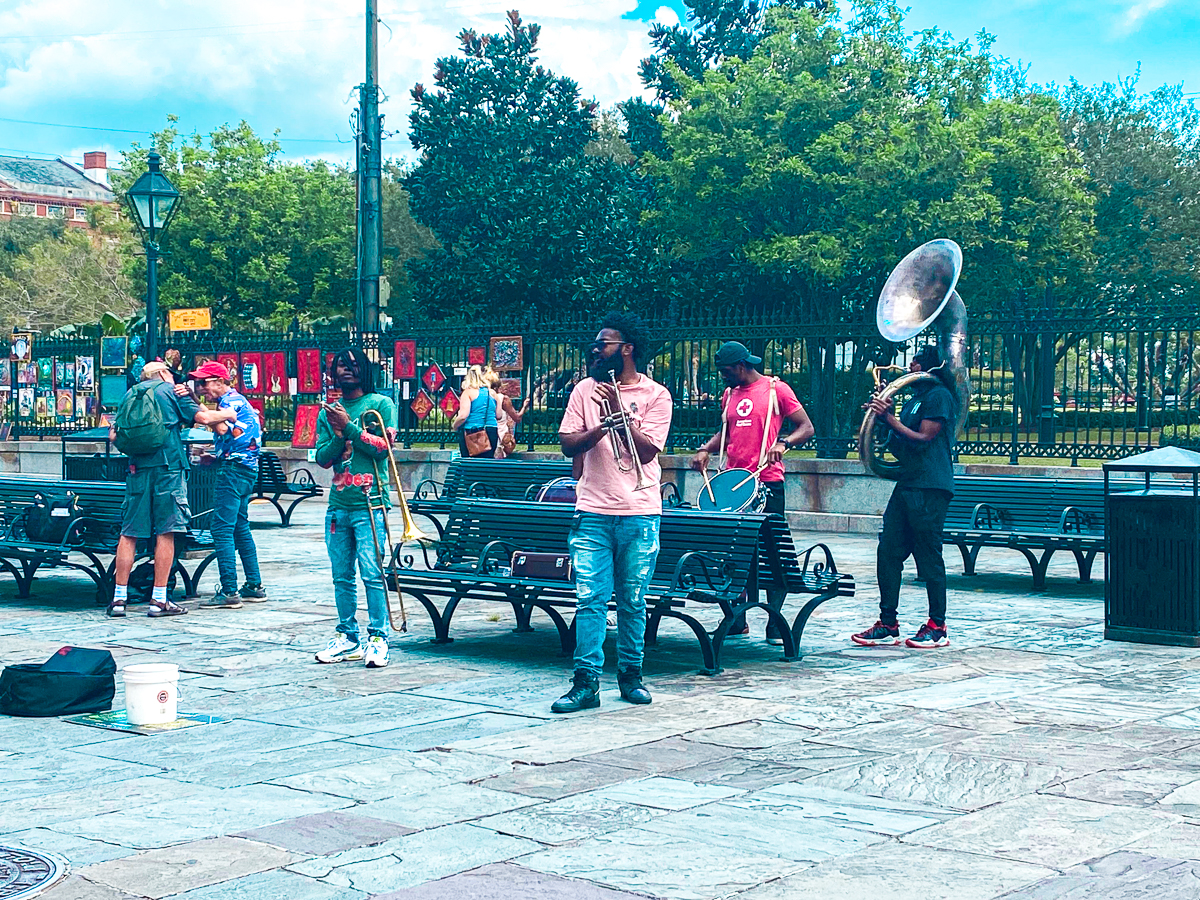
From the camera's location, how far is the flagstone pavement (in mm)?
4480

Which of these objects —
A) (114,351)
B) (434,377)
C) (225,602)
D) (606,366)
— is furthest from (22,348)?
(606,366)

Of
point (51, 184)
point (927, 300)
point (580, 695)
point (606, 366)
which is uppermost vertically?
point (51, 184)

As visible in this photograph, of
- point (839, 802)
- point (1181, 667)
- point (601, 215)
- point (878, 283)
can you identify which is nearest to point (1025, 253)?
point (878, 283)

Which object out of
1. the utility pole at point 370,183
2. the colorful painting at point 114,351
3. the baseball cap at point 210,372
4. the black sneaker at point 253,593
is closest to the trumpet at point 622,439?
the black sneaker at point 253,593

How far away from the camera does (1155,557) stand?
30.0 feet

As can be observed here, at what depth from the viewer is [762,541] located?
8.58 metres

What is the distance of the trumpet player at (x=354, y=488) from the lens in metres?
8.20

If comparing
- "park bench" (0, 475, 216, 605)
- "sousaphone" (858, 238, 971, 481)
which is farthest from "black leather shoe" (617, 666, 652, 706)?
"park bench" (0, 475, 216, 605)

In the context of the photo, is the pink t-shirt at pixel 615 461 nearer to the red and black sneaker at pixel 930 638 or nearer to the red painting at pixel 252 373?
the red and black sneaker at pixel 930 638

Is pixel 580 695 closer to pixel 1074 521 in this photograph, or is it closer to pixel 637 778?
pixel 637 778

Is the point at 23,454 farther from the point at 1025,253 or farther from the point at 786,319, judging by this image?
the point at 1025,253

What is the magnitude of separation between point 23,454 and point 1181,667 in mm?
23113

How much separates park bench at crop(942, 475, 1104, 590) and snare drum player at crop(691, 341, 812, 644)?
281 cm

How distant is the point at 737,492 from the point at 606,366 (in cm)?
229
